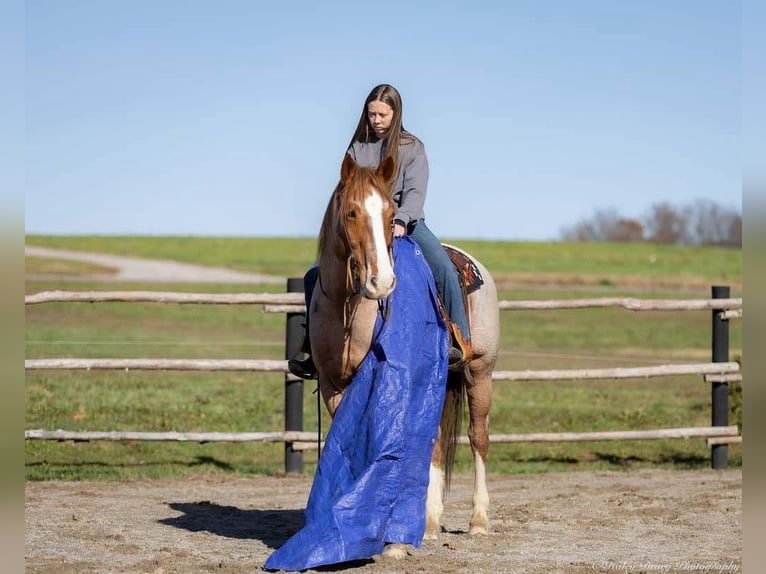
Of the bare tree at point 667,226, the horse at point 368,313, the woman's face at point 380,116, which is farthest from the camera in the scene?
the bare tree at point 667,226

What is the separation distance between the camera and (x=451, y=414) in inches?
253

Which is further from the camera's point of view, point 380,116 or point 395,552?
point 380,116

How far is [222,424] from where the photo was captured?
11844 millimetres

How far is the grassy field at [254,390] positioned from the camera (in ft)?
34.3

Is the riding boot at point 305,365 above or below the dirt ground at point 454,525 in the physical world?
above

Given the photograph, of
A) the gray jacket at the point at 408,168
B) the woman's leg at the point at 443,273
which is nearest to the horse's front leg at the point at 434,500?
the woman's leg at the point at 443,273

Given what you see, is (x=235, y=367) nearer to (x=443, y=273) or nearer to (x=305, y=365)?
(x=305, y=365)

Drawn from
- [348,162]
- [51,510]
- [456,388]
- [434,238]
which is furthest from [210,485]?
[348,162]

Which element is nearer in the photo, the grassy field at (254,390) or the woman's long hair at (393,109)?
the woman's long hair at (393,109)

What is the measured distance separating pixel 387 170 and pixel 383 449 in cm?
147

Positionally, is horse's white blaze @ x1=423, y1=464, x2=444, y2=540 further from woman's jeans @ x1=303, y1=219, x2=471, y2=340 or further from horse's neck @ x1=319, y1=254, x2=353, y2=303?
horse's neck @ x1=319, y1=254, x2=353, y2=303

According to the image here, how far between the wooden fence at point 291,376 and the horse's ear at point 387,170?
163 inches

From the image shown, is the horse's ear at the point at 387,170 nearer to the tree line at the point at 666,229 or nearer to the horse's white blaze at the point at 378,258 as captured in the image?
the horse's white blaze at the point at 378,258

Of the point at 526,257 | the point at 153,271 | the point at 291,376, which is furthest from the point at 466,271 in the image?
the point at 526,257
